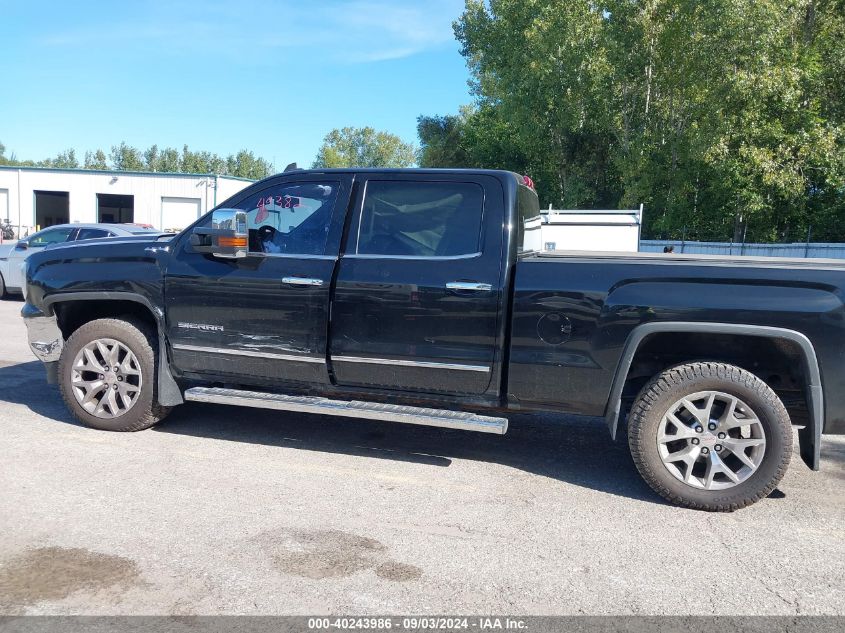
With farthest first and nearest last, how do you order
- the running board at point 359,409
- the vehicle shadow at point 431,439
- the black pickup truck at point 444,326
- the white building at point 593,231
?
1. the white building at point 593,231
2. the vehicle shadow at point 431,439
3. the running board at point 359,409
4. the black pickup truck at point 444,326

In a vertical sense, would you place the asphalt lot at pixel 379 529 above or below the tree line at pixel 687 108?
below

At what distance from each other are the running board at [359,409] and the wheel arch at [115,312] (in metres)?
0.22

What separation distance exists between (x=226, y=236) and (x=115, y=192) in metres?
36.8

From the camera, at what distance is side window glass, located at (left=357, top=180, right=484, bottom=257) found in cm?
468

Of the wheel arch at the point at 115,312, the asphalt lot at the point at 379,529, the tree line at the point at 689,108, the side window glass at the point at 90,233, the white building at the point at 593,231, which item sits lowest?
the asphalt lot at the point at 379,529

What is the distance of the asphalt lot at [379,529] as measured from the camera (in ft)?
10.3

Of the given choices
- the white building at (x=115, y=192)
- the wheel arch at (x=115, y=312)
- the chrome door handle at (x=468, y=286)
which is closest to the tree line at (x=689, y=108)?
the white building at (x=115, y=192)

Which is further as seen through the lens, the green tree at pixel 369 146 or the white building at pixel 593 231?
the green tree at pixel 369 146

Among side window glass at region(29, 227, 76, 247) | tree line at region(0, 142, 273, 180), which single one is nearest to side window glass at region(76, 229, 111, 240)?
side window glass at region(29, 227, 76, 247)

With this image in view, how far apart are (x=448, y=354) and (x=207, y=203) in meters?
34.4

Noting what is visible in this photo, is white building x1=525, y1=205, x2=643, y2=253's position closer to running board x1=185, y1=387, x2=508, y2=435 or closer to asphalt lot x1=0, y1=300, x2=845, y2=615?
asphalt lot x1=0, y1=300, x2=845, y2=615

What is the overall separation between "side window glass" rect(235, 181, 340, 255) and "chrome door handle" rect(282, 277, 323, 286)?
22 centimetres

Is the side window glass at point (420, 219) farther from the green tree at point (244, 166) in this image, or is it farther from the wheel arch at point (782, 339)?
the green tree at point (244, 166)

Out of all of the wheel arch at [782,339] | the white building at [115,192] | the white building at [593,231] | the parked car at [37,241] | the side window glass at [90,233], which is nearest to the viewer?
the wheel arch at [782,339]
